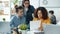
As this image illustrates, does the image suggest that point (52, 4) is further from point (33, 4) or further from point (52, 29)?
point (52, 29)

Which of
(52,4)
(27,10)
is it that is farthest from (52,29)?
(52,4)

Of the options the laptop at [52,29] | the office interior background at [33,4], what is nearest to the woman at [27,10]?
the laptop at [52,29]

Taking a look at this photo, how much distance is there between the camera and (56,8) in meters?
5.68

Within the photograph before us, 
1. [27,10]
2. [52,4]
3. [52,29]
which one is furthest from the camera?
[52,4]

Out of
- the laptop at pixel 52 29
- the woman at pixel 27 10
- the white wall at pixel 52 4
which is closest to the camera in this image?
the laptop at pixel 52 29

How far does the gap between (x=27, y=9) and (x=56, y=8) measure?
2881mm

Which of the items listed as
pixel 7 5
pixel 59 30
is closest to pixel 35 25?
pixel 59 30

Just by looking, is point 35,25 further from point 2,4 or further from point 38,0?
point 2,4

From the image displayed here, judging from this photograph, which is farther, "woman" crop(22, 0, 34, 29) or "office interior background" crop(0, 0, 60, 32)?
"office interior background" crop(0, 0, 60, 32)

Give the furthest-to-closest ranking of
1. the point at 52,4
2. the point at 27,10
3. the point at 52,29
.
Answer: the point at 52,4 < the point at 27,10 < the point at 52,29

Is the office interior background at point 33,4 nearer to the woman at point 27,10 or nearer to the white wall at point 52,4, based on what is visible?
the white wall at point 52,4

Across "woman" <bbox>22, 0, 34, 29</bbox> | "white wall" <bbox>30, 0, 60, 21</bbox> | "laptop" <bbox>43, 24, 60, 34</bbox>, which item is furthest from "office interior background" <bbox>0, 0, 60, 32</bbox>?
"laptop" <bbox>43, 24, 60, 34</bbox>

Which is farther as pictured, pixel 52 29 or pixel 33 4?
pixel 33 4

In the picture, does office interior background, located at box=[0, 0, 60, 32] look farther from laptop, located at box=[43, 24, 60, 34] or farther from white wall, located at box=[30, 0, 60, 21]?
laptop, located at box=[43, 24, 60, 34]
